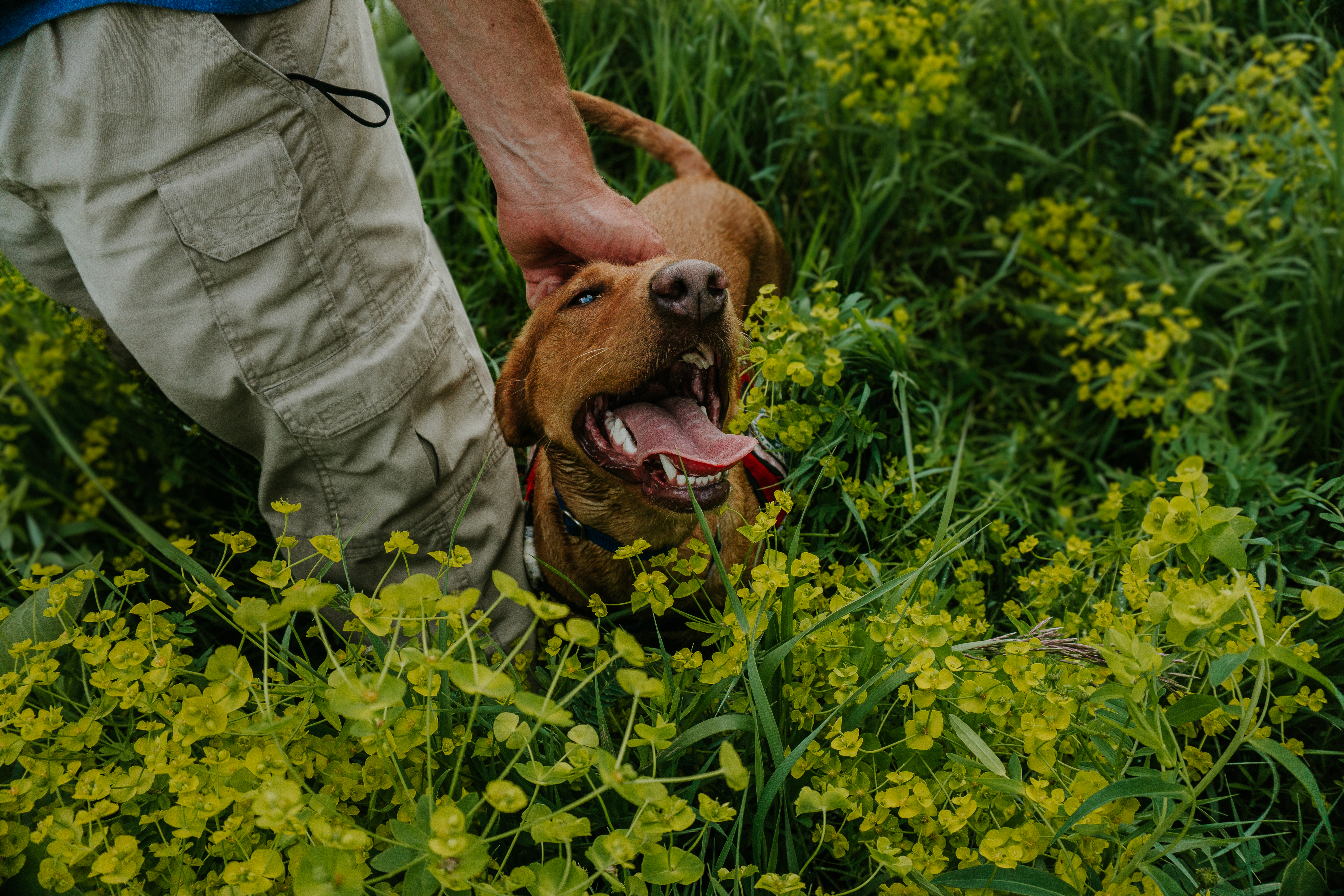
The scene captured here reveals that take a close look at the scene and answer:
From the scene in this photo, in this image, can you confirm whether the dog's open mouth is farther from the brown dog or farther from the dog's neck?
the dog's neck

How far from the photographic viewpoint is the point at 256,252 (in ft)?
6.07

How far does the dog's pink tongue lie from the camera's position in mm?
1928

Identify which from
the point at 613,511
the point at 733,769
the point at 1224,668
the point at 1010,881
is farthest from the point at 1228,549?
the point at 613,511

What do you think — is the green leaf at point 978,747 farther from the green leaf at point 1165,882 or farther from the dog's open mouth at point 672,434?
the dog's open mouth at point 672,434

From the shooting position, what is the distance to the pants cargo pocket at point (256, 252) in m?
1.77

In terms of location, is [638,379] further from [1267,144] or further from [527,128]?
[1267,144]

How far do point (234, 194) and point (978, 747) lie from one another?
1.84 meters

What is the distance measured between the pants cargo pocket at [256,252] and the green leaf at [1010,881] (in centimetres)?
A: 169

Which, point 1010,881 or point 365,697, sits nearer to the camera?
point 365,697

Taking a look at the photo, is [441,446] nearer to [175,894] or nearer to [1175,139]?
[175,894]

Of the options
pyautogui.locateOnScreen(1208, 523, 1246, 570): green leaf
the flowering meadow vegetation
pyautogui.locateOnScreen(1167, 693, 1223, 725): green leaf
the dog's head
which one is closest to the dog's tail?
the flowering meadow vegetation

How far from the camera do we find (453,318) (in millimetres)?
Result: 2350

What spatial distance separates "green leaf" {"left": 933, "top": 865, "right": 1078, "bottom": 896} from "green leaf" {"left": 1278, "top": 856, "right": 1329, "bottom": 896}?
523 millimetres

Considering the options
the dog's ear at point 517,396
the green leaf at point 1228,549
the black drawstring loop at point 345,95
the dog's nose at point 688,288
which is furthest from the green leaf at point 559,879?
the black drawstring loop at point 345,95
